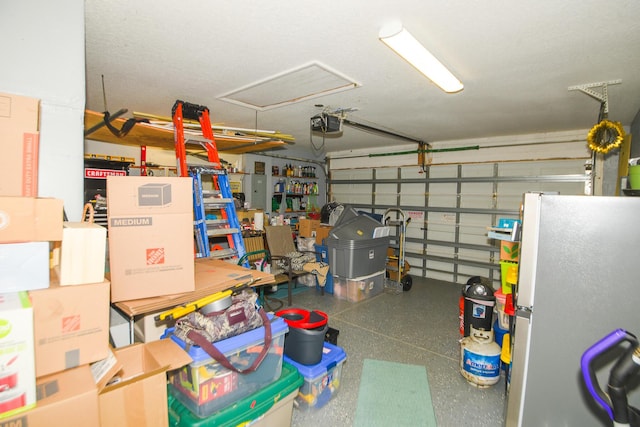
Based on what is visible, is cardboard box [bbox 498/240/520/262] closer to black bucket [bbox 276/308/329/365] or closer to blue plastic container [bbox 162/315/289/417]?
black bucket [bbox 276/308/329/365]

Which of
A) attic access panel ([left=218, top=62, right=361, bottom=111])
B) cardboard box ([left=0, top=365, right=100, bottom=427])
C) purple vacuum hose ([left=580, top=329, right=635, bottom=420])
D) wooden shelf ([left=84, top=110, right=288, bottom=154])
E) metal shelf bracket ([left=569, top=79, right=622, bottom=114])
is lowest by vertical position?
cardboard box ([left=0, top=365, right=100, bottom=427])

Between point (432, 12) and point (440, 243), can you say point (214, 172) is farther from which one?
point (440, 243)

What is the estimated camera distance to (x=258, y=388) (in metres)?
1.65

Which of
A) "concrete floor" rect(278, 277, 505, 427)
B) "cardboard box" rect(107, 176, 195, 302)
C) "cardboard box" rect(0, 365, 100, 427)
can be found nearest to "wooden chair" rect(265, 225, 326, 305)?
"concrete floor" rect(278, 277, 505, 427)

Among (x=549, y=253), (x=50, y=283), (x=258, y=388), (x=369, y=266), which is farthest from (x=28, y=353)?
(x=369, y=266)

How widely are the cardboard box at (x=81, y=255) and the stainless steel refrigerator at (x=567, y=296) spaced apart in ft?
6.54

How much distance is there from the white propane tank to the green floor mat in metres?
0.36

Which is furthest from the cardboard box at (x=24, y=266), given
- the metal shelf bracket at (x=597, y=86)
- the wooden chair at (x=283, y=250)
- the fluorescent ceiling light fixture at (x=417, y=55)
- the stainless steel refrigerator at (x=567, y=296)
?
the metal shelf bracket at (x=597, y=86)

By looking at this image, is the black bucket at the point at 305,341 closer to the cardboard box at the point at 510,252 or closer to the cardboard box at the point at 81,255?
the cardboard box at the point at 81,255

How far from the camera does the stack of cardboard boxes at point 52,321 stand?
948 millimetres

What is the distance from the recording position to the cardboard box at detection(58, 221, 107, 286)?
112cm

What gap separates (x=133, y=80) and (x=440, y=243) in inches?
206

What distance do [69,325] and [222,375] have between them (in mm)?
704

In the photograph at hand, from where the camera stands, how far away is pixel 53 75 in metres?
1.39
